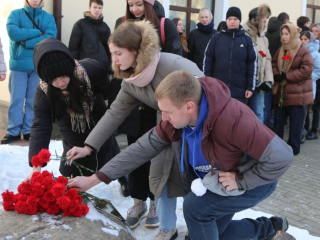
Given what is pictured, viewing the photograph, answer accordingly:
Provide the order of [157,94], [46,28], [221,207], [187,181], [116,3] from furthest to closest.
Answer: [116,3]
[46,28]
[187,181]
[221,207]
[157,94]

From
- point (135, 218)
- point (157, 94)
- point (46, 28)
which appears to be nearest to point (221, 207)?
point (157, 94)

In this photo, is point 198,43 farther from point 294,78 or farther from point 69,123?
point 69,123

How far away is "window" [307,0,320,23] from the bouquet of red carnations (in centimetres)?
1084

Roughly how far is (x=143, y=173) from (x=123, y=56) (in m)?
1.22

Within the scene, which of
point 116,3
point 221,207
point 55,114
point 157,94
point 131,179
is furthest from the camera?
point 116,3

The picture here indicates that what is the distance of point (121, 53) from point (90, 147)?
0.78 meters

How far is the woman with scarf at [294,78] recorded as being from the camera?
266 inches

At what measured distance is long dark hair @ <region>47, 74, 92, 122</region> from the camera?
3.33 metres

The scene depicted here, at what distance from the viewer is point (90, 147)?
3.21 metres

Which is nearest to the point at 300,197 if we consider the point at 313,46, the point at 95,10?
the point at 313,46

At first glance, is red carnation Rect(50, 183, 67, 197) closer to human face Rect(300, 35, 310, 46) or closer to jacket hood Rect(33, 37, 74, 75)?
jacket hood Rect(33, 37, 74, 75)

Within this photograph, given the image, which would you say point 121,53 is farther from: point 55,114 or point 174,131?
point 55,114

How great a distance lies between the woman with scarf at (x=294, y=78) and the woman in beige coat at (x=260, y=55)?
220 millimetres

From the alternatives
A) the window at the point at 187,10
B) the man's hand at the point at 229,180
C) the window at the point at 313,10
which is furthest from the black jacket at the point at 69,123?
the window at the point at 313,10
